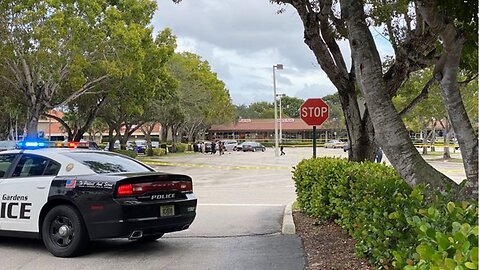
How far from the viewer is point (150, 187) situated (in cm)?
737

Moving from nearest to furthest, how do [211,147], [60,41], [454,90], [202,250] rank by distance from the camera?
[454,90] < [202,250] < [60,41] < [211,147]

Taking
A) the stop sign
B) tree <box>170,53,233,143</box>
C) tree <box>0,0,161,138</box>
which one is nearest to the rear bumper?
the stop sign

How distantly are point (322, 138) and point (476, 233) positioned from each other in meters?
95.0

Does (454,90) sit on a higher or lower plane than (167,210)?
higher

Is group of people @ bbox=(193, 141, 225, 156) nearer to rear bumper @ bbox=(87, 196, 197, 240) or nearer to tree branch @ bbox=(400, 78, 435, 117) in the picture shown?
tree branch @ bbox=(400, 78, 435, 117)

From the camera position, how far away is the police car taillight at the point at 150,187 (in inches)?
281

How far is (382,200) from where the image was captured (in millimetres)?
5105

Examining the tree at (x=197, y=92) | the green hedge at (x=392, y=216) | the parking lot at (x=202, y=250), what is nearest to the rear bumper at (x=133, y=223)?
the parking lot at (x=202, y=250)

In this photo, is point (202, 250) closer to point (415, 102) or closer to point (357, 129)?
point (357, 129)

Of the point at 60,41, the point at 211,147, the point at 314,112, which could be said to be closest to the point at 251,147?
the point at 211,147

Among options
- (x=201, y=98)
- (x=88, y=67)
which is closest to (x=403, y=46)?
(x=88, y=67)

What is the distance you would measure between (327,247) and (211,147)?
52353mm

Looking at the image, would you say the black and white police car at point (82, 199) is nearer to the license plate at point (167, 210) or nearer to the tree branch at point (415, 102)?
the license plate at point (167, 210)

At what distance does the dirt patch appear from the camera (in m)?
6.48
